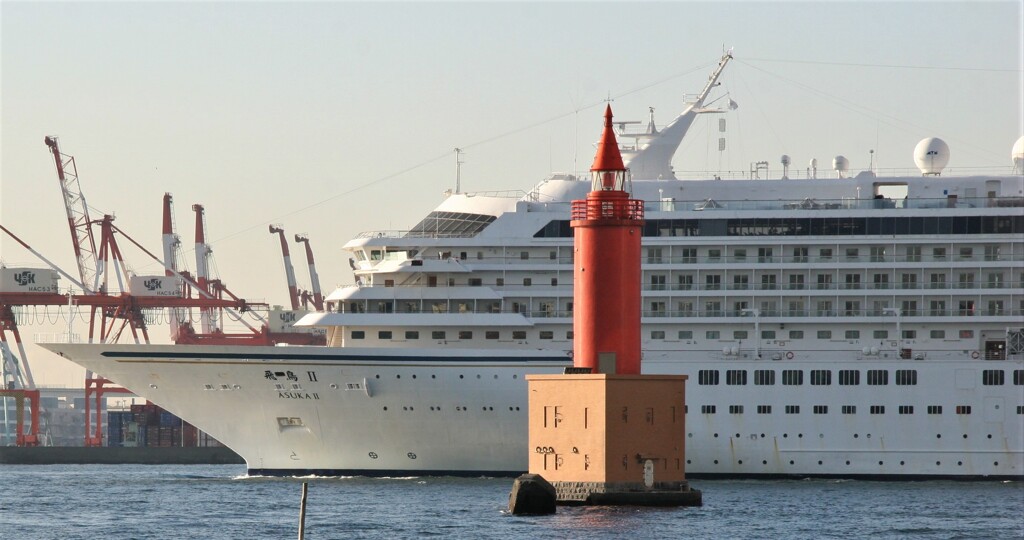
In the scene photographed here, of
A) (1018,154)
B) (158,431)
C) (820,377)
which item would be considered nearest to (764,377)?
(820,377)

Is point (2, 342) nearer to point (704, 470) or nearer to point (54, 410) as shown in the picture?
point (704, 470)

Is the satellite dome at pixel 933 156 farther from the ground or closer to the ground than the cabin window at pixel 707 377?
farther from the ground

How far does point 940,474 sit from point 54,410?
123 m

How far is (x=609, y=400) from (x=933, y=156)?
1866 cm

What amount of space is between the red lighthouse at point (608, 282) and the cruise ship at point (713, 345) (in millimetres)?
10308

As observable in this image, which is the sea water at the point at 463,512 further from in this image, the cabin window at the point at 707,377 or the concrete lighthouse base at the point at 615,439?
the cabin window at the point at 707,377

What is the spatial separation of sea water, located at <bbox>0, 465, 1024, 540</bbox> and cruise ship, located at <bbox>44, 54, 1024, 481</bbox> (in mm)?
1047

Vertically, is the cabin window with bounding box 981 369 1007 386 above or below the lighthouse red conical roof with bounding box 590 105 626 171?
below

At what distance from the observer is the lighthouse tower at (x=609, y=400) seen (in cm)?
3762

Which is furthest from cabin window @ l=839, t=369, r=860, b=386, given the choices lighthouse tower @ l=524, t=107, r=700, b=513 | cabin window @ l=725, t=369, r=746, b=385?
lighthouse tower @ l=524, t=107, r=700, b=513

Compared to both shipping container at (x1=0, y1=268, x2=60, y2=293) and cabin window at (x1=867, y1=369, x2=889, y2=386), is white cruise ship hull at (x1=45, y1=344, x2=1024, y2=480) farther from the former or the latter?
shipping container at (x1=0, y1=268, x2=60, y2=293)

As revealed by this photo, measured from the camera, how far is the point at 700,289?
50.2m

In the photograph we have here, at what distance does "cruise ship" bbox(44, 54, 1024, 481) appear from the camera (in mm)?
49125

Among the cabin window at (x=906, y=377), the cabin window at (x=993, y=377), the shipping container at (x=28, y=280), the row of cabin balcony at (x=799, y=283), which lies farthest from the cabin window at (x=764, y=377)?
the shipping container at (x=28, y=280)
